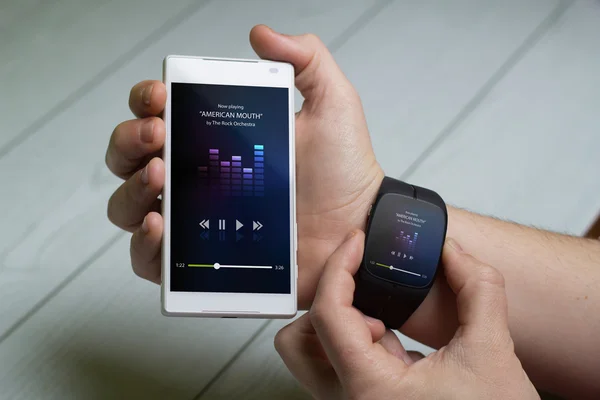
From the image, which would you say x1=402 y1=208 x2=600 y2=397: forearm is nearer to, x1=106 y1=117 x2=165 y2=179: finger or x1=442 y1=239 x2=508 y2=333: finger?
x1=442 y1=239 x2=508 y2=333: finger

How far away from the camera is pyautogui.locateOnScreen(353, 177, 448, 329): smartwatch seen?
2.20 ft

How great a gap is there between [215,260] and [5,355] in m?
0.35

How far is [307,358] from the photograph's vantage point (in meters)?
0.65

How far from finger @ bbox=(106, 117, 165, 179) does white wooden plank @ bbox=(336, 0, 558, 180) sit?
0.39 meters

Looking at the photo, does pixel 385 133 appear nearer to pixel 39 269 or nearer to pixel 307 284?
pixel 307 284

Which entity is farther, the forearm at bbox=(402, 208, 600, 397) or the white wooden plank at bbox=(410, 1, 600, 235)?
the white wooden plank at bbox=(410, 1, 600, 235)

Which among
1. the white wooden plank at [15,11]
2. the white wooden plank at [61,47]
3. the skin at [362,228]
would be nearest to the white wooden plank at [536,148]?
the skin at [362,228]

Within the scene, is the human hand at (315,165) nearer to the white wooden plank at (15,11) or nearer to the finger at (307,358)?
the finger at (307,358)

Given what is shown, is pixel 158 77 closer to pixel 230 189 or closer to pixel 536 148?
pixel 230 189

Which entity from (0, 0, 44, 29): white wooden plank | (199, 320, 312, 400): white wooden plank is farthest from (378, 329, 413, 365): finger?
(0, 0, 44, 29): white wooden plank

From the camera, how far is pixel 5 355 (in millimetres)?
803

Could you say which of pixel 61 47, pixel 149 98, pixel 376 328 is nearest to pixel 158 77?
pixel 61 47

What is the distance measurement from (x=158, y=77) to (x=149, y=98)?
1.04 ft

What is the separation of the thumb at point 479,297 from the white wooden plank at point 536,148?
1.02 ft
